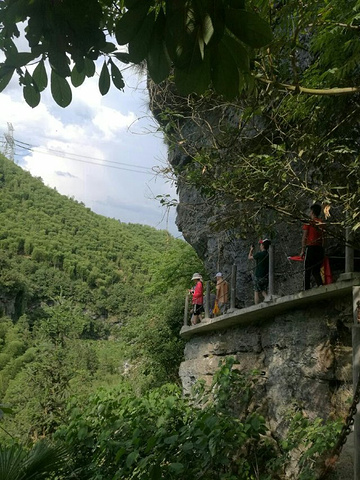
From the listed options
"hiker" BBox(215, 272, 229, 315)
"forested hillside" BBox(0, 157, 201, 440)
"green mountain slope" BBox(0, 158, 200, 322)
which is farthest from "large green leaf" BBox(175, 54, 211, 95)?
"green mountain slope" BBox(0, 158, 200, 322)

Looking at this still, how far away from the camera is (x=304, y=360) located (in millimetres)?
5926

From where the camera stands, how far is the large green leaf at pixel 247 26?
3.74 feet

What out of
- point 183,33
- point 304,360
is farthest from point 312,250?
point 183,33

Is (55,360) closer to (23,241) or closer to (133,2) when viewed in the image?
(133,2)

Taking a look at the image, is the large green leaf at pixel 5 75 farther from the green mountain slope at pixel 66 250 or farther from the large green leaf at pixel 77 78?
the green mountain slope at pixel 66 250

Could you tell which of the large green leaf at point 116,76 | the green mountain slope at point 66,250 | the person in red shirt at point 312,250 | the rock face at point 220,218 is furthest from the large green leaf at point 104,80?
the green mountain slope at point 66,250

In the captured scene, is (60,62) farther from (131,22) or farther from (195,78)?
(195,78)

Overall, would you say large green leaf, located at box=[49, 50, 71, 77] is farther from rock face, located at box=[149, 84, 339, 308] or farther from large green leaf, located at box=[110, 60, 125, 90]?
rock face, located at box=[149, 84, 339, 308]

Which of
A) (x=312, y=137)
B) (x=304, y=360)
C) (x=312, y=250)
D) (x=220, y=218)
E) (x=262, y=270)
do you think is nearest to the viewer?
(x=312, y=137)

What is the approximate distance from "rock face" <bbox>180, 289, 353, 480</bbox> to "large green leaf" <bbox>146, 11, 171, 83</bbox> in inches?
186

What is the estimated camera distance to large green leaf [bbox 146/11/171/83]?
3.89 feet

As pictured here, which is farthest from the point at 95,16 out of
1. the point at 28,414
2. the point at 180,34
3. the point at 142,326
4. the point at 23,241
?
the point at 23,241

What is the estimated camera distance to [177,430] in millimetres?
4668

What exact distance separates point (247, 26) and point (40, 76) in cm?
71
